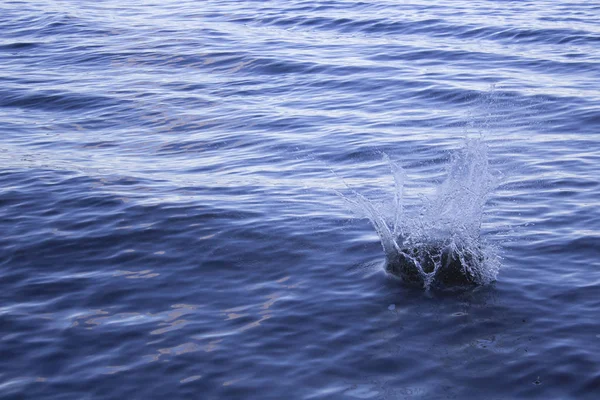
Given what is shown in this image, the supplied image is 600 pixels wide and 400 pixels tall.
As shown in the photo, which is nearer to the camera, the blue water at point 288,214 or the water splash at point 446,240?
the blue water at point 288,214

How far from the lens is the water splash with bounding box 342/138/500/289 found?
9391mm

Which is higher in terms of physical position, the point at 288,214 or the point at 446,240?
the point at 446,240

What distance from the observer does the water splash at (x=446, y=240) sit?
370 inches

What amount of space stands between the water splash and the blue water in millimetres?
217

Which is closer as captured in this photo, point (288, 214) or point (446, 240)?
point (446, 240)

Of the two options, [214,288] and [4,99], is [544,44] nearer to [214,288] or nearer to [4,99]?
[4,99]

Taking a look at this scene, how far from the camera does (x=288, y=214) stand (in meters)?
11.7

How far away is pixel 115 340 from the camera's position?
843 centimetres

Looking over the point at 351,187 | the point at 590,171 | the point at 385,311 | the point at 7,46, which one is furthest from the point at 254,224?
the point at 7,46

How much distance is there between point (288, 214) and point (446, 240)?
9.16 feet

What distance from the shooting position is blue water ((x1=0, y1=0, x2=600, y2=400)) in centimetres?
793

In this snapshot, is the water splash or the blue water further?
the water splash

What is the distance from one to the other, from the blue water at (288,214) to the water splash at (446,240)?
22 centimetres

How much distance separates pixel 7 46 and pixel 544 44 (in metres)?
14.4
